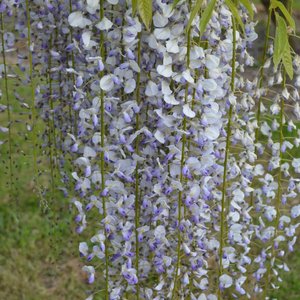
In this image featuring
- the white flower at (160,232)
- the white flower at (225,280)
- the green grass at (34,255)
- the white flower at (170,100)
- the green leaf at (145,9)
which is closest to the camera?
the green leaf at (145,9)

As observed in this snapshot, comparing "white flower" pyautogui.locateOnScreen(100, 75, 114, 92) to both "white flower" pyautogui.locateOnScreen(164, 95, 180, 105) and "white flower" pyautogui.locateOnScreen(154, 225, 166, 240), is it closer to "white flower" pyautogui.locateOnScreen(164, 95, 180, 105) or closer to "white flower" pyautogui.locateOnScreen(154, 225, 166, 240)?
"white flower" pyautogui.locateOnScreen(164, 95, 180, 105)

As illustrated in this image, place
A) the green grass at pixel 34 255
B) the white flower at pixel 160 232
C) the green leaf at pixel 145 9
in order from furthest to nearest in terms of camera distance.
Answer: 1. the green grass at pixel 34 255
2. the white flower at pixel 160 232
3. the green leaf at pixel 145 9

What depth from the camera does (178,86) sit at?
4.45ft

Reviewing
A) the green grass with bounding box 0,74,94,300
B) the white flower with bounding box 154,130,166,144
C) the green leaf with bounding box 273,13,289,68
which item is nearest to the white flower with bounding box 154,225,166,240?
the white flower with bounding box 154,130,166,144

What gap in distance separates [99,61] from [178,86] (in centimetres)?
18

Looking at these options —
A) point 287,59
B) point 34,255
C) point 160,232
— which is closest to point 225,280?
point 160,232

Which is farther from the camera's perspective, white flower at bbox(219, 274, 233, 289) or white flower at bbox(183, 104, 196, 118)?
white flower at bbox(219, 274, 233, 289)

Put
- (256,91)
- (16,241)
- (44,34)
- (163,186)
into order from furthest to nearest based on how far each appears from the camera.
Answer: (16,241) → (44,34) → (256,91) → (163,186)

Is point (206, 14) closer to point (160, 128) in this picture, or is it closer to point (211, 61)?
point (211, 61)

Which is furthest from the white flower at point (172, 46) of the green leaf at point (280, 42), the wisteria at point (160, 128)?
the green leaf at point (280, 42)

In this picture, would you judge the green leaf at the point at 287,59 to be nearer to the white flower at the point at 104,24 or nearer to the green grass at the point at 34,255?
the white flower at the point at 104,24

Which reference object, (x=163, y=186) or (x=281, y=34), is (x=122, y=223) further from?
(x=281, y=34)

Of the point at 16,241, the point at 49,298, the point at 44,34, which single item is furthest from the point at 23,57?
the point at 16,241

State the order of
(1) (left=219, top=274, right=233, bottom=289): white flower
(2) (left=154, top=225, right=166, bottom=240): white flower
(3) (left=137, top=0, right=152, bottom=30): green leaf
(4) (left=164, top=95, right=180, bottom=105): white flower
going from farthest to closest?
(1) (left=219, top=274, right=233, bottom=289): white flower
(2) (left=154, top=225, right=166, bottom=240): white flower
(4) (left=164, top=95, right=180, bottom=105): white flower
(3) (left=137, top=0, right=152, bottom=30): green leaf
